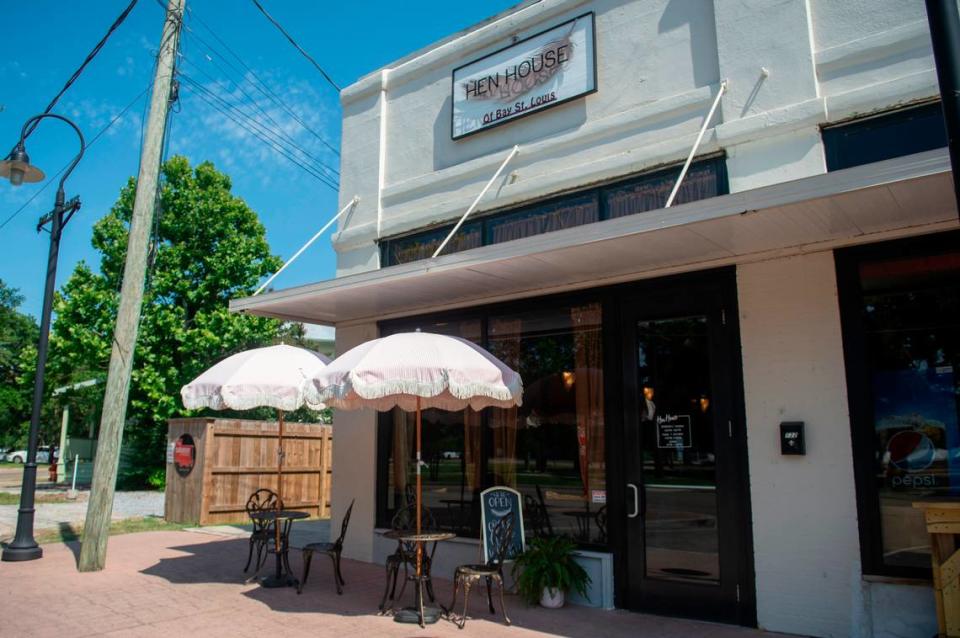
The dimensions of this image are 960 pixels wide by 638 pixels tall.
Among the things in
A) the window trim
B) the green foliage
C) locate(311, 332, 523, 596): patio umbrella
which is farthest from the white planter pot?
A: the green foliage

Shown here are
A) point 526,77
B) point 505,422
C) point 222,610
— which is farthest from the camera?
point 526,77

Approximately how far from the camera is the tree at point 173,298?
18.0 metres

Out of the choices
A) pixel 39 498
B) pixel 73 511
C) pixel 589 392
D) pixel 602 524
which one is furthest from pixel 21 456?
pixel 602 524

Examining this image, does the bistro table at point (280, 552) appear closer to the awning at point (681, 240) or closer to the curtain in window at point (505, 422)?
the curtain in window at point (505, 422)

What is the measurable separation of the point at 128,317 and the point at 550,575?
5.90 m

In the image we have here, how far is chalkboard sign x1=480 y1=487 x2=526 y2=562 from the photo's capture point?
6.94 meters

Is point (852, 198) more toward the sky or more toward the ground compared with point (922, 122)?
more toward the ground

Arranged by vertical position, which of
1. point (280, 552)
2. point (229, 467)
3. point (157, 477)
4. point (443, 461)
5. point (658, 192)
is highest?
point (658, 192)

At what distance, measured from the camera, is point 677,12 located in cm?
719

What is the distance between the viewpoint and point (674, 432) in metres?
6.39

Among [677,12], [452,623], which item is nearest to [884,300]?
[677,12]

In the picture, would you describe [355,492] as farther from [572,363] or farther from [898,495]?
[898,495]

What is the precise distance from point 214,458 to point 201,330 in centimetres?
679

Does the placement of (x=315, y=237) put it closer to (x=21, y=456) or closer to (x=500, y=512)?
(x=500, y=512)
